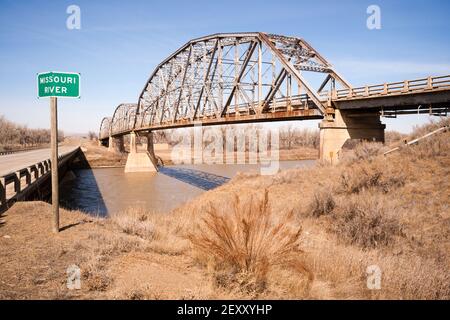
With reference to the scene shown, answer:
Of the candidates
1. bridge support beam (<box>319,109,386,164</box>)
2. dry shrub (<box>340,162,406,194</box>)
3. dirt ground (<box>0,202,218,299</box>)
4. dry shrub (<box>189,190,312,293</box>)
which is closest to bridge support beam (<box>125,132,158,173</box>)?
bridge support beam (<box>319,109,386,164</box>)

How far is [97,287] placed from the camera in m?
4.49

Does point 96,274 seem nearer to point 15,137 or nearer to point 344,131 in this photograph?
point 344,131

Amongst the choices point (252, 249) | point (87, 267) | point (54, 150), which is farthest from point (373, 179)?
point (87, 267)

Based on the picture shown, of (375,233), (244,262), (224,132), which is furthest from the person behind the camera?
(224,132)

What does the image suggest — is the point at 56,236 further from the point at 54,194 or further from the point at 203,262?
the point at 203,262

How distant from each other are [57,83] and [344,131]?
63.9 feet

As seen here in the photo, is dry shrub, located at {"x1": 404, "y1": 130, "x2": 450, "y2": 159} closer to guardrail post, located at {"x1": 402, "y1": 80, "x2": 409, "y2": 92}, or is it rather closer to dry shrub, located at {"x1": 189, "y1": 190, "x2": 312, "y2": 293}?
guardrail post, located at {"x1": 402, "y1": 80, "x2": 409, "y2": 92}

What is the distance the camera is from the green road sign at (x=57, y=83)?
7.11 metres

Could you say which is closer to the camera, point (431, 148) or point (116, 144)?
point (431, 148)

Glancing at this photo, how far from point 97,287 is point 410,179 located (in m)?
13.6

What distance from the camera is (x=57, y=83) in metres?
7.11

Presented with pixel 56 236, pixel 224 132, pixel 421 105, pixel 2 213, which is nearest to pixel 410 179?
pixel 421 105

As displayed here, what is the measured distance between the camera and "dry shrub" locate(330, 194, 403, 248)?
884cm

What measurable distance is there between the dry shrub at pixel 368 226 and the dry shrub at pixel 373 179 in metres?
3.70
